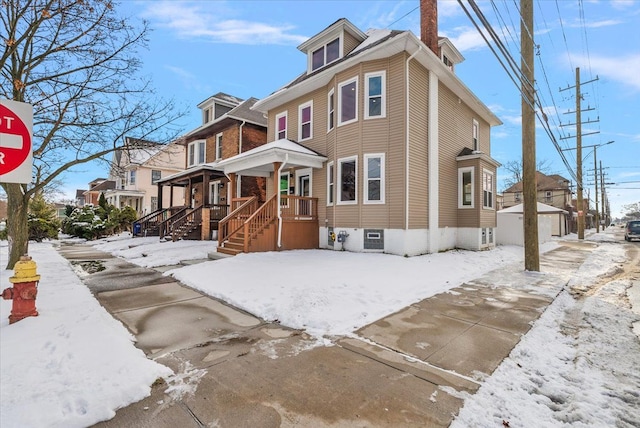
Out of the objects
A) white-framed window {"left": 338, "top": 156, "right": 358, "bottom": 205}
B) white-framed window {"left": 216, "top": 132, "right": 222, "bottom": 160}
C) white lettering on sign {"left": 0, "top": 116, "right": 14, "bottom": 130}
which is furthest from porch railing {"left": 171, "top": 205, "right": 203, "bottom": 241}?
white lettering on sign {"left": 0, "top": 116, "right": 14, "bottom": 130}

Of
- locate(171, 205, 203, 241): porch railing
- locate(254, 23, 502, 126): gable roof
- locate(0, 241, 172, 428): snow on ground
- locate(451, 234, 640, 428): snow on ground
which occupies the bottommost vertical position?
locate(451, 234, 640, 428): snow on ground

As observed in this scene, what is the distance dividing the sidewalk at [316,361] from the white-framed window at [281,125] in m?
10.6

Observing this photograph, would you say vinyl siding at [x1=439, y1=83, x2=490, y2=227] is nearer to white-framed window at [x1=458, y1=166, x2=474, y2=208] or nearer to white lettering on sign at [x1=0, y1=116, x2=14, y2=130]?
white-framed window at [x1=458, y1=166, x2=474, y2=208]

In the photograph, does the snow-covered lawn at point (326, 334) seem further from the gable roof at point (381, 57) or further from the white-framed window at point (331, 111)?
the gable roof at point (381, 57)

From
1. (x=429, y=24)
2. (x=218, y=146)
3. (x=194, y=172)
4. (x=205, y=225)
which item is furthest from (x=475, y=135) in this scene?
(x=194, y=172)

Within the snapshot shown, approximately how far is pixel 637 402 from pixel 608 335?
1.97m

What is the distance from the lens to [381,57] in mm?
10625

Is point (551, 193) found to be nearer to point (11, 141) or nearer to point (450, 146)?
point (450, 146)

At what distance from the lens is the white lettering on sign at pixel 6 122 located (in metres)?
2.71

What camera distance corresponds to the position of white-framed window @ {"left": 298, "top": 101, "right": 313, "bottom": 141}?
13.4m

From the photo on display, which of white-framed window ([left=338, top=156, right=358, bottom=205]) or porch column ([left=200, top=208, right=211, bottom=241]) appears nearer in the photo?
white-framed window ([left=338, top=156, right=358, bottom=205])

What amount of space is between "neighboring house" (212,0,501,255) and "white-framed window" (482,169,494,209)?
0.09m

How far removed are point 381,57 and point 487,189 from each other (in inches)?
317

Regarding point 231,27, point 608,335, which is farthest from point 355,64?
point 608,335
